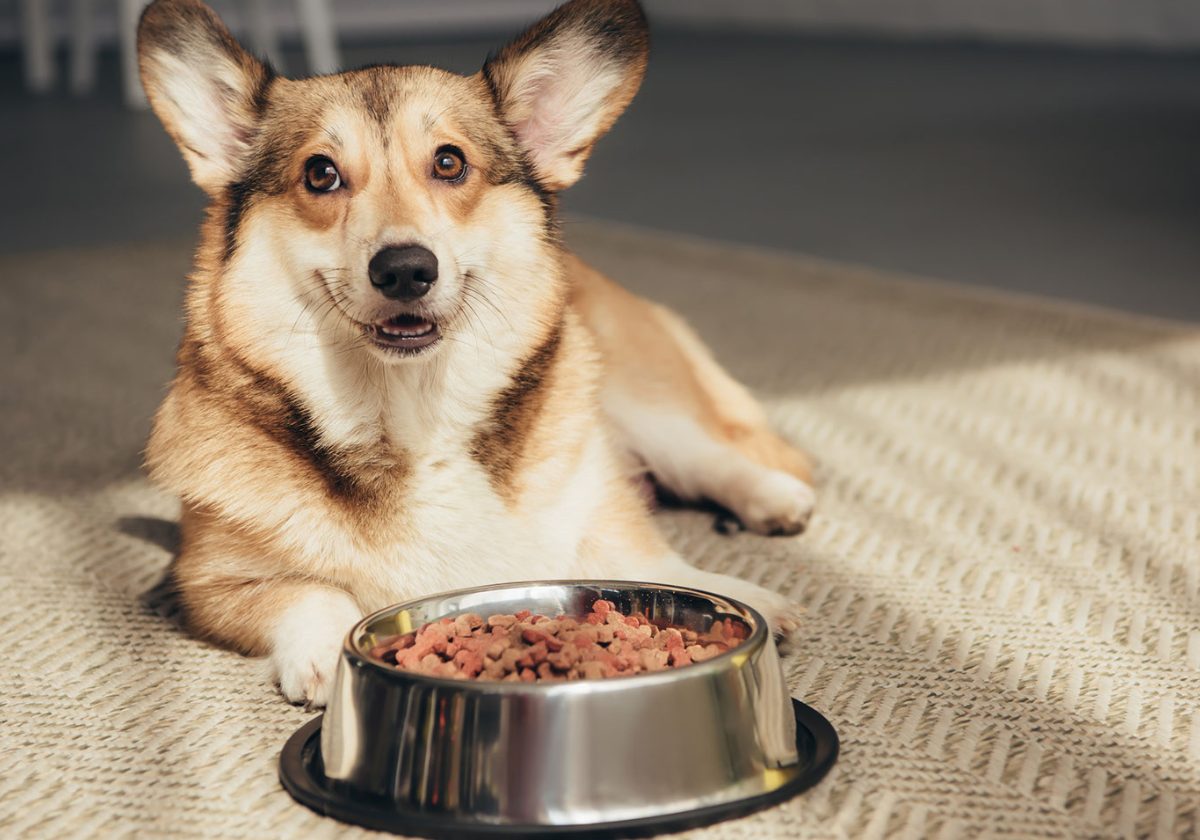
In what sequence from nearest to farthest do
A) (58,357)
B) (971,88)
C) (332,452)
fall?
1. (332,452)
2. (58,357)
3. (971,88)

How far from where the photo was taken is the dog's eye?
142 cm

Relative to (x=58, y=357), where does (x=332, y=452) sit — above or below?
above

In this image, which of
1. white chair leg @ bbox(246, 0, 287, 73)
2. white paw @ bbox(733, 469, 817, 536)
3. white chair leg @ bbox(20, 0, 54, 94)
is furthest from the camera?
white chair leg @ bbox(20, 0, 54, 94)

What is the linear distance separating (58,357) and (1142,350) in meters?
2.23

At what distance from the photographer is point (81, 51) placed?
7.57m

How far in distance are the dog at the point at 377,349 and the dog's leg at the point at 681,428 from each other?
0.91 ft

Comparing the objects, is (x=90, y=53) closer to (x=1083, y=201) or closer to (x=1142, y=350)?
(x=1083, y=201)

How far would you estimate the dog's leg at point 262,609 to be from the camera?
1322 millimetres

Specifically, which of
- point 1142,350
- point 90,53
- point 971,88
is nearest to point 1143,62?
point 971,88

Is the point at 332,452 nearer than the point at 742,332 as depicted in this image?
Yes

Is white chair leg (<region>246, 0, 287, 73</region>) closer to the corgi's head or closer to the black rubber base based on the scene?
the corgi's head

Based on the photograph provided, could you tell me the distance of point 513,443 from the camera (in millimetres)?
1484

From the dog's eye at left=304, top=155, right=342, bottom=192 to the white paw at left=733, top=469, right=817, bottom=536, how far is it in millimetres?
733

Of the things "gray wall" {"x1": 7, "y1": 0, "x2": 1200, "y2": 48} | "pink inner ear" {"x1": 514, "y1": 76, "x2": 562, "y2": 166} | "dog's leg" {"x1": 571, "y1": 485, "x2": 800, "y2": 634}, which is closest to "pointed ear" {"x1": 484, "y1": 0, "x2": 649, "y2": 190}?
"pink inner ear" {"x1": 514, "y1": 76, "x2": 562, "y2": 166}
